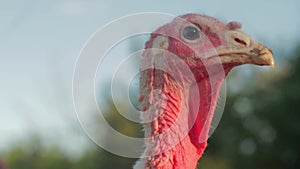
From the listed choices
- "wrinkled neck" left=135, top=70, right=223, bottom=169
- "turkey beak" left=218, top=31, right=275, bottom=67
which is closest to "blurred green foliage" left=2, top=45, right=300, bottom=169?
"wrinkled neck" left=135, top=70, right=223, bottom=169

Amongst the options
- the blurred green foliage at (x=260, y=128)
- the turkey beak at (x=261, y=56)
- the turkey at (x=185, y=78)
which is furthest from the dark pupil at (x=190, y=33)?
the blurred green foliage at (x=260, y=128)

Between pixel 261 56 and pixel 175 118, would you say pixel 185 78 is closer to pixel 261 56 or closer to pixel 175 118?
pixel 175 118

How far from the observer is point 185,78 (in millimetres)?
3988

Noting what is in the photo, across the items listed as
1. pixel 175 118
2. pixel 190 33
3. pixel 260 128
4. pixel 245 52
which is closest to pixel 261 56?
pixel 245 52

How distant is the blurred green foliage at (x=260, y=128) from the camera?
32.4m

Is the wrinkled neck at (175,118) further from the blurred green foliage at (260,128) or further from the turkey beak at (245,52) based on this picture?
the blurred green foliage at (260,128)

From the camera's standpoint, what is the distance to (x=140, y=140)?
406cm

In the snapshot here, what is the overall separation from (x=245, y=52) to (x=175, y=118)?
52 cm

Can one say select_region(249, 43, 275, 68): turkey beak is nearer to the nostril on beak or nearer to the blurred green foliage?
the nostril on beak

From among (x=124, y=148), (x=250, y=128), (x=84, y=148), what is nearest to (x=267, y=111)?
(x=250, y=128)

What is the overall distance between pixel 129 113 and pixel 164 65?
0.50 m

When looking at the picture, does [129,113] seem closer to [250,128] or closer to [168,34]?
[168,34]

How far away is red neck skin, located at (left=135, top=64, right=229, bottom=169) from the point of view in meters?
3.80

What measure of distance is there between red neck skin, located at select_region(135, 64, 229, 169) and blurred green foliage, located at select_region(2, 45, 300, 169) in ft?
87.0
